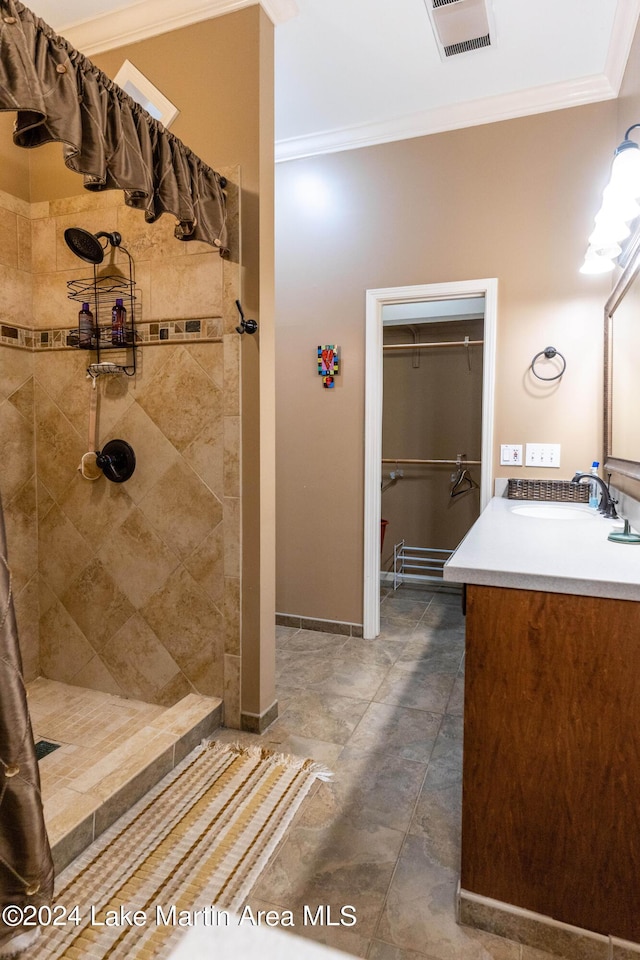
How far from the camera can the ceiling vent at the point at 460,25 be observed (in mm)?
2221

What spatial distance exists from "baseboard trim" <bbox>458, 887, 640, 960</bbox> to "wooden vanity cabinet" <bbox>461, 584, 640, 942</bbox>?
0.02m

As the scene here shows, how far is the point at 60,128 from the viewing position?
1426mm

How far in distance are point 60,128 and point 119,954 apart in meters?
2.05

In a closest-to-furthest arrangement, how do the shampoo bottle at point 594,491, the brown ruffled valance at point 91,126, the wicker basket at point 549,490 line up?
the brown ruffled valance at point 91,126 < the shampoo bottle at point 594,491 < the wicker basket at point 549,490

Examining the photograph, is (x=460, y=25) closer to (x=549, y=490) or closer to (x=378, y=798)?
(x=549, y=490)

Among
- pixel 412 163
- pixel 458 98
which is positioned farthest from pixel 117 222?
pixel 458 98

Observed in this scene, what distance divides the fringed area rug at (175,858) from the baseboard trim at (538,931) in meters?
0.58

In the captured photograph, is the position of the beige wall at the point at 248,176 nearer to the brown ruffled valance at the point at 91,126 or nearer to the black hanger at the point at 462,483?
the brown ruffled valance at the point at 91,126

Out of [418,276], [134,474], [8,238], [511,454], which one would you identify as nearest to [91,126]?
[8,238]

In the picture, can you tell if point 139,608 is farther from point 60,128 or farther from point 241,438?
point 60,128

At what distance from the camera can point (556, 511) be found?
243 centimetres

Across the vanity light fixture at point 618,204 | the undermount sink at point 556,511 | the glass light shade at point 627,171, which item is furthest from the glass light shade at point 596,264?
the undermount sink at point 556,511

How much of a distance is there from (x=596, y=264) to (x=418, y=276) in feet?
3.10

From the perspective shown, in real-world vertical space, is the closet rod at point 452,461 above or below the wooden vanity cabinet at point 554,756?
above
